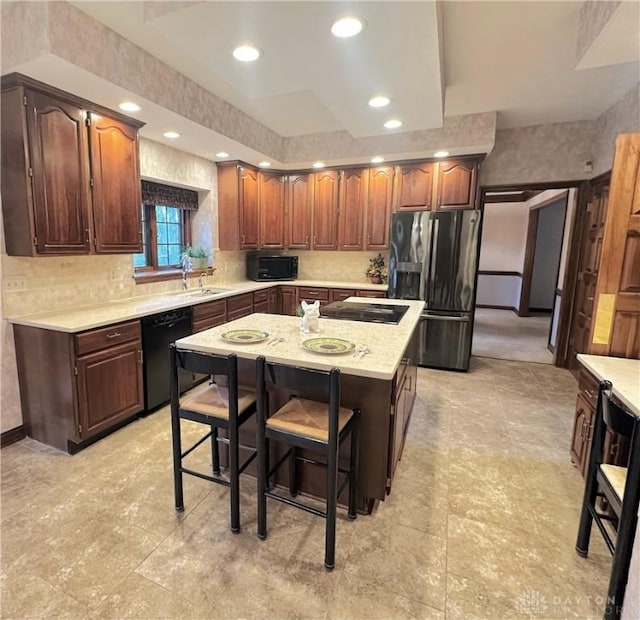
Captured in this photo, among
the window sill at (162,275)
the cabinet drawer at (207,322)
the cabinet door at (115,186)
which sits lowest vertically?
the cabinet drawer at (207,322)

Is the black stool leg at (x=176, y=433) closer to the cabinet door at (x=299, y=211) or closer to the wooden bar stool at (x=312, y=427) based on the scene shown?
the wooden bar stool at (x=312, y=427)

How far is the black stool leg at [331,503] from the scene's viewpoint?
1.58 m

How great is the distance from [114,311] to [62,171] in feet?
3.50

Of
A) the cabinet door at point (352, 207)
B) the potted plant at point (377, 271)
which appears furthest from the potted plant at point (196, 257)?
the potted plant at point (377, 271)

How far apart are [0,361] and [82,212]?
120 centimetres

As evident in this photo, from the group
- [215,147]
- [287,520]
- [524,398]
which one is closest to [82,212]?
[215,147]

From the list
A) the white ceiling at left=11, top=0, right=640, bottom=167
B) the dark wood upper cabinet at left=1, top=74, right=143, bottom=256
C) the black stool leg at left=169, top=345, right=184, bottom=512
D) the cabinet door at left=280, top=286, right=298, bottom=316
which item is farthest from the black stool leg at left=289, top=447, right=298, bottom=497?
the cabinet door at left=280, top=286, right=298, bottom=316

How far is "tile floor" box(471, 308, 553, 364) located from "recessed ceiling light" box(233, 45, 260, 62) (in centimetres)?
447

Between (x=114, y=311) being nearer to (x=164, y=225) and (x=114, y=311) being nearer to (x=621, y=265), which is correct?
(x=164, y=225)

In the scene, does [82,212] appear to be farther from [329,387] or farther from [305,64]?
[329,387]

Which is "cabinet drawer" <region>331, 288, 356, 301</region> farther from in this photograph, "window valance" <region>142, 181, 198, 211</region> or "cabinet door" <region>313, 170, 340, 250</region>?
"window valance" <region>142, 181, 198, 211</region>

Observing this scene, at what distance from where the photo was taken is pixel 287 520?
1.94 m

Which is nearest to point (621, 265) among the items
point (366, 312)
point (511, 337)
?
point (366, 312)

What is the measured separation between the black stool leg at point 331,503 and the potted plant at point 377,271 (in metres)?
3.68
